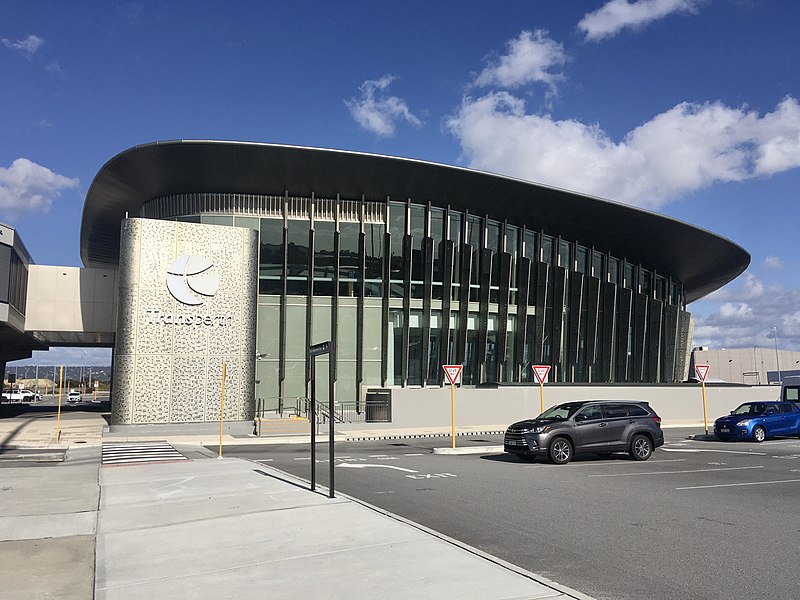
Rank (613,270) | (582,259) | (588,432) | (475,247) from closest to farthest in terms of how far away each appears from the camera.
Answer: (588,432) → (475,247) → (582,259) → (613,270)

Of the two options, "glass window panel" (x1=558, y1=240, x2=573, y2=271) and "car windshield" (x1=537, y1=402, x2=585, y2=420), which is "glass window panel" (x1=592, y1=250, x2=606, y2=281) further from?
"car windshield" (x1=537, y1=402, x2=585, y2=420)

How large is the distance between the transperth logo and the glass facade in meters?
5.09

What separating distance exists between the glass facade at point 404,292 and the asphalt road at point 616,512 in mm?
15724

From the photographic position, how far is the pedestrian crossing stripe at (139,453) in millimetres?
18567

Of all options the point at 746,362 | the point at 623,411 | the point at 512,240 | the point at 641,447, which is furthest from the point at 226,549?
the point at 746,362

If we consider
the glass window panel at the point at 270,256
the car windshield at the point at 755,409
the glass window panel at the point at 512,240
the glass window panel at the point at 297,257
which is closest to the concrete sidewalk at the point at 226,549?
the car windshield at the point at 755,409

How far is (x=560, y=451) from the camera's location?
1753 cm

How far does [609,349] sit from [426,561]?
39527 mm

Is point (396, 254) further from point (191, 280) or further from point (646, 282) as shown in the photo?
point (646, 282)

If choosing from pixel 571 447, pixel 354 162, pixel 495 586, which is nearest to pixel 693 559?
pixel 495 586

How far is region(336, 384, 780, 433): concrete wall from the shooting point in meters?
Answer: 31.9

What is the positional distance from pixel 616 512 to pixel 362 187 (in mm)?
26849

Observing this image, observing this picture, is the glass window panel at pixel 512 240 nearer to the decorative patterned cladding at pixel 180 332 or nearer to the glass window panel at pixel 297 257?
the glass window panel at pixel 297 257

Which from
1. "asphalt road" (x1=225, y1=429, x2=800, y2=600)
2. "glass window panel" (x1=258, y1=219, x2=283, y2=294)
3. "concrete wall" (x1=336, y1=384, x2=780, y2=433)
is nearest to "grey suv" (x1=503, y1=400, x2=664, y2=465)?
"asphalt road" (x1=225, y1=429, x2=800, y2=600)
